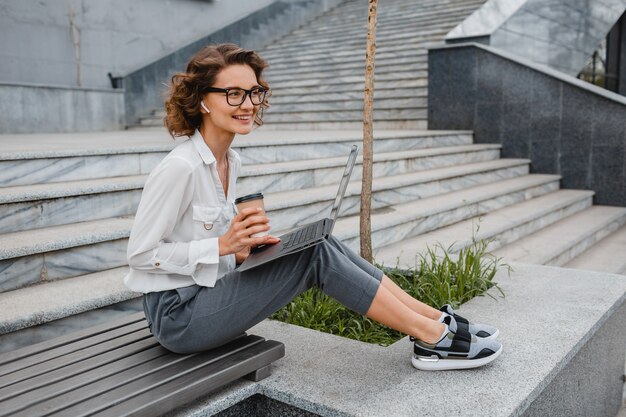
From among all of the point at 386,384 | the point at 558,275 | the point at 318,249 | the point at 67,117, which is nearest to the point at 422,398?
the point at 386,384

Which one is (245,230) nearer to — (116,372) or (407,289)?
(116,372)

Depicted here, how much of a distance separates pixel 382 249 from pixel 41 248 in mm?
2641

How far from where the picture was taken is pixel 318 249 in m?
2.39

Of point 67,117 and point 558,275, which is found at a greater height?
point 67,117

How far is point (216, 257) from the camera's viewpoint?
2.22m

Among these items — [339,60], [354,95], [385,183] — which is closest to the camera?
[385,183]

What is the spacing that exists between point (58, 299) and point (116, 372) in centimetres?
100

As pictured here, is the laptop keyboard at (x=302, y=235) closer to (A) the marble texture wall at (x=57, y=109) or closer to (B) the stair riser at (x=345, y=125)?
(B) the stair riser at (x=345, y=125)

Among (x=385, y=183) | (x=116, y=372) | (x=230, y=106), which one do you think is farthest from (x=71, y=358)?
(x=385, y=183)

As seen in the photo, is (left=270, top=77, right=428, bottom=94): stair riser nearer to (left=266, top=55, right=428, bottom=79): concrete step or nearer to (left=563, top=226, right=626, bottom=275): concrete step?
(left=266, top=55, right=428, bottom=79): concrete step

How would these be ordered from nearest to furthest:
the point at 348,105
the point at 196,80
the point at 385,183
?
the point at 196,80
the point at 385,183
the point at 348,105

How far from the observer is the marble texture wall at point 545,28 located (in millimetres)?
9789

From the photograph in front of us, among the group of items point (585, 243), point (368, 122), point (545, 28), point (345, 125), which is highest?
point (545, 28)

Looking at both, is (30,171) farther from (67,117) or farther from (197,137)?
(67,117)
